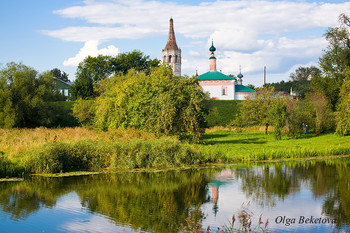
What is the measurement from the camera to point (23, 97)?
43.8m

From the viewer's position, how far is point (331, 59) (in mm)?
51406

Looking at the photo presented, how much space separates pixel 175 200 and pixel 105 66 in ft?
194

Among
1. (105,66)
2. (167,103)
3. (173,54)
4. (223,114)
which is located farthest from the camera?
(173,54)

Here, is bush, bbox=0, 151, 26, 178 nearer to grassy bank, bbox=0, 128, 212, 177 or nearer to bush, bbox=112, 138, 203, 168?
grassy bank, bbox=0, 128, 212, 177

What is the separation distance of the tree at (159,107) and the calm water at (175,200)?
337 inches

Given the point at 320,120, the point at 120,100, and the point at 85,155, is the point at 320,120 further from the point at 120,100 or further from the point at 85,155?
the point at 85,155

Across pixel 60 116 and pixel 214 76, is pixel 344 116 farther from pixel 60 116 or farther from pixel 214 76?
pixel 214 76

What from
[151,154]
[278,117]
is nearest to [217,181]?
[151,154]

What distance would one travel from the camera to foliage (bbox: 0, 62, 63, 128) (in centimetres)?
4247

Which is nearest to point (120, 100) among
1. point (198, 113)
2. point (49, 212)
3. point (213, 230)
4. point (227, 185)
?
point (198, 113)

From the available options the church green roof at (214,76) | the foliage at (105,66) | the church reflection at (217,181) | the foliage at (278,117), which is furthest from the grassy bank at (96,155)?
the church green roof at (214,76)

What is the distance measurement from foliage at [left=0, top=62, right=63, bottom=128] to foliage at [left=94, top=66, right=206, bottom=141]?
47.7ft

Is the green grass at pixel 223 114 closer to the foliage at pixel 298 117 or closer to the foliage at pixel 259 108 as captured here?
the foliage at pixel 259 108

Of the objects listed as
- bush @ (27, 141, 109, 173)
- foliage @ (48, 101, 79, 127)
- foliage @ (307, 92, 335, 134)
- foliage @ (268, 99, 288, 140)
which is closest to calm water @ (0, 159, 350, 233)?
bush @ (27, 141, 109, 173)
